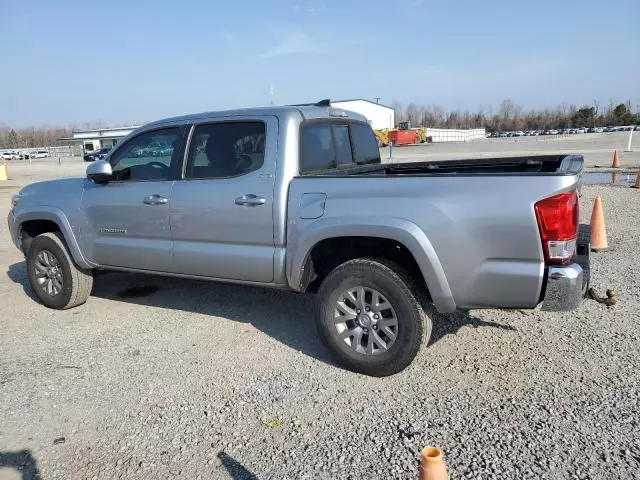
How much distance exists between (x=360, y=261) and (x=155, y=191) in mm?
2089

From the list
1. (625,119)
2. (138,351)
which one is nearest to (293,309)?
(138,351)

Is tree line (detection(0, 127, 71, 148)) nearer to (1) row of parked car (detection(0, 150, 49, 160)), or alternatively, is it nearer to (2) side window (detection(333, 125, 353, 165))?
(1) row of parked car (detection(0, 150, 49, 160))

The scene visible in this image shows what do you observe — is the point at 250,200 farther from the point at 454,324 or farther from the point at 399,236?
the point at 454,324

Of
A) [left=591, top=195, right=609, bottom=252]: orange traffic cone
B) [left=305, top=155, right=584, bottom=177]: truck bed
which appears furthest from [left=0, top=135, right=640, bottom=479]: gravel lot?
[left=591, top=195, right=609, bottom=252]: orange traffic cone

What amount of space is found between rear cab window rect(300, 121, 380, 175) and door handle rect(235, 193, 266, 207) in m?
0.40

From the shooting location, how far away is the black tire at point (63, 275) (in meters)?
5.29

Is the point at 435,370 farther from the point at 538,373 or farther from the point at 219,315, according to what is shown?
the point at 219,315

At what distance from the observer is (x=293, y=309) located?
520 centimetres

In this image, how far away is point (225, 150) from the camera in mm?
4359

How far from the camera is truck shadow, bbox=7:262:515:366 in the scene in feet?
14.8

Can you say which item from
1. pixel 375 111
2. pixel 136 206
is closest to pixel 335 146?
pixel 136 206

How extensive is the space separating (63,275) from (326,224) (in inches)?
128

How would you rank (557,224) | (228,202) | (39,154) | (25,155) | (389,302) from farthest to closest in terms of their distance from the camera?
(39,154) < (25,155) < (228,202) < (389,302) < (557,224)

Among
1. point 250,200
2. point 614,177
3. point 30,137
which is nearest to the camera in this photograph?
point 250,200
